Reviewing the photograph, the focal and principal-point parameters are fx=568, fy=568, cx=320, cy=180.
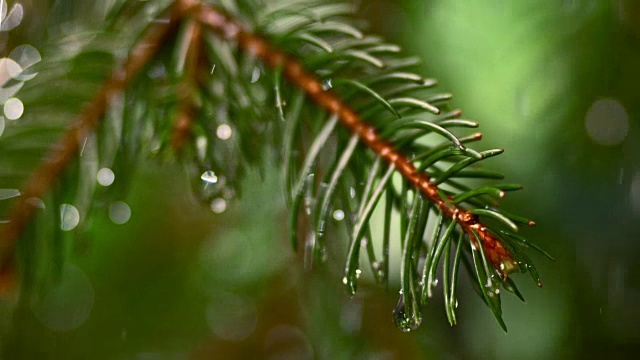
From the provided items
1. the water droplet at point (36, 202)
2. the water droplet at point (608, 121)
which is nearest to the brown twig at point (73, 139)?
the water droplet at point (36, 202)

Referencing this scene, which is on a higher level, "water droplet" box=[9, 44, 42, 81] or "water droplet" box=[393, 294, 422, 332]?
"water droplet" box=[393, 294, 422, 332]

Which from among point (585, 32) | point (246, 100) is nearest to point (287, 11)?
point (246, 100)

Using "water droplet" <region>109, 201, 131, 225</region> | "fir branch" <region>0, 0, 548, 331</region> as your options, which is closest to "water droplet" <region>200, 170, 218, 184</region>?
"fir branch" <region>0, 0, 548, 331</region>

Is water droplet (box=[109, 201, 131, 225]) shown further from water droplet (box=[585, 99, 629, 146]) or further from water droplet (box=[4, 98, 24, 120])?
water droplet (box=[585, 99, 629, 146])

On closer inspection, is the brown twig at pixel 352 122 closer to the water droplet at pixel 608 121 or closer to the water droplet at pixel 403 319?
the water droplet at pixel 403 319

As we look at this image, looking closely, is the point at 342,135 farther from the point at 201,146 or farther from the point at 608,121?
the point at 608,121

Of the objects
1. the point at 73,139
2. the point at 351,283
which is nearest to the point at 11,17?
the point at 73,139
